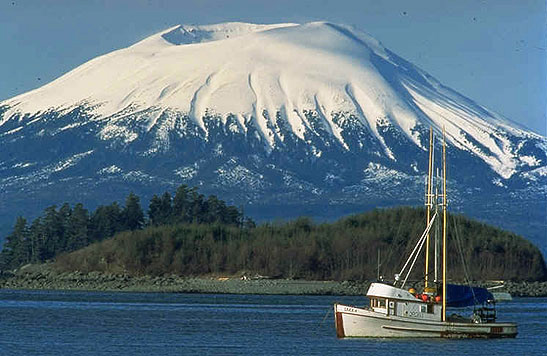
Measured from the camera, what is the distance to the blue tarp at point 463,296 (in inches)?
2613

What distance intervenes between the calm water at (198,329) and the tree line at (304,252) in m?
27.6

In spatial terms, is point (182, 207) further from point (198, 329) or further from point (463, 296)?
point (463, 296)

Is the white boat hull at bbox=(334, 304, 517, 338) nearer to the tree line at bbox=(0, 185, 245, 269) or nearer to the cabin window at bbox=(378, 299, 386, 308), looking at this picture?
the cabin window at bbox=(378, 299, 386, 308)

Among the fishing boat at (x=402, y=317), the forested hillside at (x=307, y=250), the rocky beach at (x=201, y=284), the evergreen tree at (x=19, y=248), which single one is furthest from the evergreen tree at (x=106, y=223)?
the fishing boat at (x=402, y=317)

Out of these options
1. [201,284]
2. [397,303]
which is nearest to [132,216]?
[201,284]

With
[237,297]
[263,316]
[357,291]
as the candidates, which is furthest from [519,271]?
[263,316]

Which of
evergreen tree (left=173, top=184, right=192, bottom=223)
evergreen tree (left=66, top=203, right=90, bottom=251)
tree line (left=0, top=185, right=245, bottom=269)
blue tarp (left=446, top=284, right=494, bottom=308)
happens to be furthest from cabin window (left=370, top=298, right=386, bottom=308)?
evergreen tree (left=173, top=184, right=192, bottom=223)

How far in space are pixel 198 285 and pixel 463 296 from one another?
55769 millimetres

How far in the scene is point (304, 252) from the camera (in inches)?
5138

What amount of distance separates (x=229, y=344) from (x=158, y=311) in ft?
74.8

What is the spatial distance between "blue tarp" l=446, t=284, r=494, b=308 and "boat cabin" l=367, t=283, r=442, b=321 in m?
2.17

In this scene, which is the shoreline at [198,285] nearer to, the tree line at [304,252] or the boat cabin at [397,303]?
the tree line at [304,252]

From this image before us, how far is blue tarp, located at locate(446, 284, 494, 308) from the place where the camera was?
218ft

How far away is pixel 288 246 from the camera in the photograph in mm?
131750
